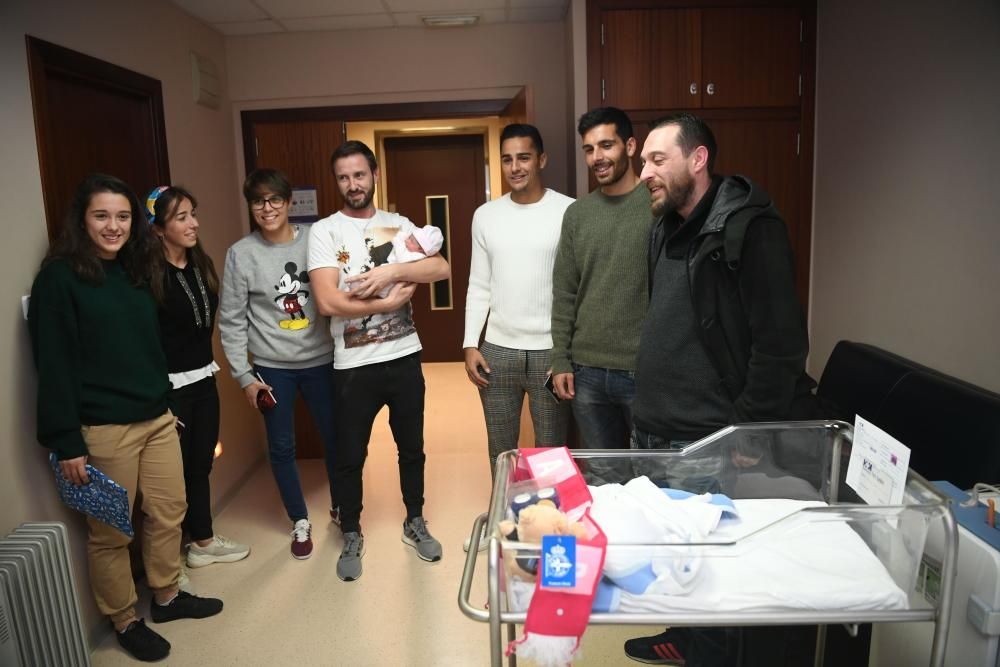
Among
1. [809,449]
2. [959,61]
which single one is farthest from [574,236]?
[959,61]

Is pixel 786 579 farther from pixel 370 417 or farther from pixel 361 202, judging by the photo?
pixel 361 202

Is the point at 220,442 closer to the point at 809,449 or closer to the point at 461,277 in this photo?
the point at 809,449

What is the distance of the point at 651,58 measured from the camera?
3176 millimetres

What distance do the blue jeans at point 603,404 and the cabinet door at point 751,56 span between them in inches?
63.1

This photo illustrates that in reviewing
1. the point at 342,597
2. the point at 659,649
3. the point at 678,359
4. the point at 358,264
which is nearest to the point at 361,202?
the point at 358,264

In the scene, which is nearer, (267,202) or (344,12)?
(267,202)

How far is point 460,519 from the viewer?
3223mm

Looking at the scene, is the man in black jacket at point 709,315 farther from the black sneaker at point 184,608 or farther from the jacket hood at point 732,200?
the black sneaker at point 184,608

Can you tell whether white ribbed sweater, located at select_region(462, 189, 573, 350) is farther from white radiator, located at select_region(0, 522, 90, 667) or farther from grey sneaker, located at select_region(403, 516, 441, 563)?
white radiator, located at select_region(0, 522, 90, 667)

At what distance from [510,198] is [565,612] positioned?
1839 millimetres

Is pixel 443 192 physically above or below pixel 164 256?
above

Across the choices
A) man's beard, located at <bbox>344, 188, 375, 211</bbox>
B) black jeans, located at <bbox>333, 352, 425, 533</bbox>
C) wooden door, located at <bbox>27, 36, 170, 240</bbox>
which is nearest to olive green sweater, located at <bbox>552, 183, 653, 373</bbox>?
black jeans, located at <bbox>333, 352, 425, 533</bbox>

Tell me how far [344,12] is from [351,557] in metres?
2.56

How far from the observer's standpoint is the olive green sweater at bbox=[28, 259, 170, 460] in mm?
2008
